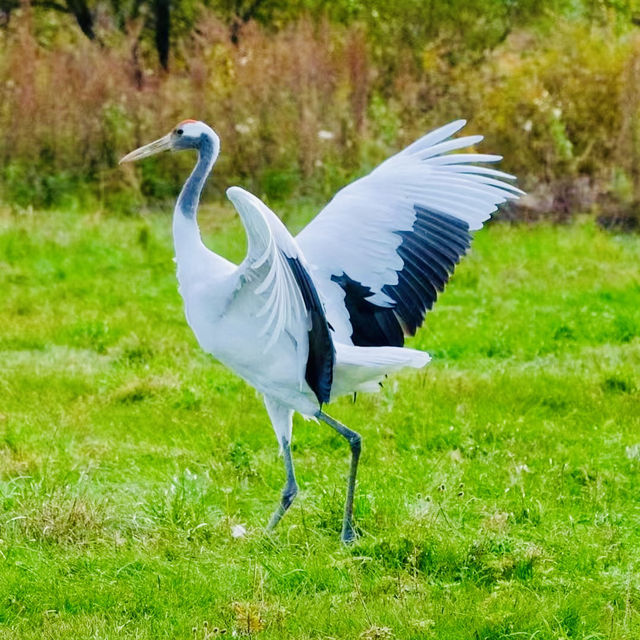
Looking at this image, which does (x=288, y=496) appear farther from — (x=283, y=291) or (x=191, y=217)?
(x=191, y=217)

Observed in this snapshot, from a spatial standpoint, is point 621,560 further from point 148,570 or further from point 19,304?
point 19,304

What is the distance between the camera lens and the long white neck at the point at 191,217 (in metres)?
4.80

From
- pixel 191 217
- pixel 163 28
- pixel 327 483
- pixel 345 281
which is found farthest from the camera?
pixel 163 28

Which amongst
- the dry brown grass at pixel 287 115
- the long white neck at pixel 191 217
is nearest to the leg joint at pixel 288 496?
the long white neck at pixel 191 217

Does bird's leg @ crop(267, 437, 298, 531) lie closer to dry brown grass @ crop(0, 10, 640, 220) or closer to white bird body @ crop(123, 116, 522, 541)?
white bird body @ crop(123, 116, 522, 541)

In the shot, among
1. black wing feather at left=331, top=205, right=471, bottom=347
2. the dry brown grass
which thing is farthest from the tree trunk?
black wing feather at left=331, top=205, right=471, bottom=347

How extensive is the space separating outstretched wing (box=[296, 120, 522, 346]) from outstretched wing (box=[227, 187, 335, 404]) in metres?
0.39

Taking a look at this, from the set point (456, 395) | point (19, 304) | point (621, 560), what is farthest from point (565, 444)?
point (19, 304)

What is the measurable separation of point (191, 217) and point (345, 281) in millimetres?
652

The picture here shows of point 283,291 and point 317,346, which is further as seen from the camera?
point 317,346

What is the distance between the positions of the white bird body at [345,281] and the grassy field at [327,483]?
414mm

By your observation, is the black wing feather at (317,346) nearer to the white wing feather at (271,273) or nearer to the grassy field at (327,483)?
the white wing feather at (271,273)

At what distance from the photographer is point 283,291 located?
430cm

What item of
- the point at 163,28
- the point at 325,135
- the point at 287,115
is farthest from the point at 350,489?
the point at 163,28
